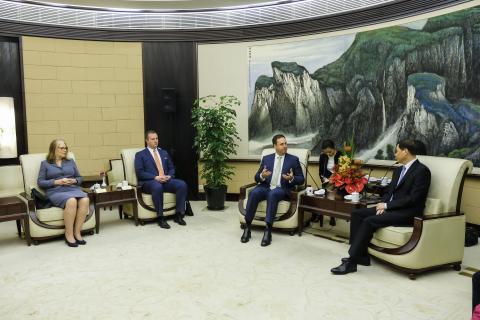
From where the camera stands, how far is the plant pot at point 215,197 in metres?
6.70

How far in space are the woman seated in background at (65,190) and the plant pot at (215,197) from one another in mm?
2079

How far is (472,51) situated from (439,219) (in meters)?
2.35

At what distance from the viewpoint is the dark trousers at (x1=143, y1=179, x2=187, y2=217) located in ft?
18.8

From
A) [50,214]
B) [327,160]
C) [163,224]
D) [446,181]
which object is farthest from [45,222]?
[446,181]

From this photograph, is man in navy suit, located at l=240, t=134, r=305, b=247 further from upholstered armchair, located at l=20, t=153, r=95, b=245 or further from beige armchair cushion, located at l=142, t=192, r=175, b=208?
upholstered armchair, located at l=20, t=153, r=95, b=245

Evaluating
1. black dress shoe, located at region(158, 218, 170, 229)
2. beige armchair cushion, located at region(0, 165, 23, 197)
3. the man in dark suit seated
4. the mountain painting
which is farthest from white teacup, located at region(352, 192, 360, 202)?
beige armchair cushion, located at region(0, 165, 23, 197)

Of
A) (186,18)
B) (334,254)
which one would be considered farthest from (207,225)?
(186,18)

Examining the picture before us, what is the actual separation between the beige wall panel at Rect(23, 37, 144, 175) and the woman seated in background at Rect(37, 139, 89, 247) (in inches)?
69.1

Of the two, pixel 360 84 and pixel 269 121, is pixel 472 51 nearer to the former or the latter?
pixel 360 84

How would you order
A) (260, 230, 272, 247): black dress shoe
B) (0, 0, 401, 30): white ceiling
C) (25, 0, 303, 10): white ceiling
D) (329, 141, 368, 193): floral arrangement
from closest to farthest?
(329, 141, 368, 193): floral arrangement, (260, 230, 272, 247): black dress shoe, (0, 0, 401, 30): white ceiling, (25, 0, 303, 10): white ceiling

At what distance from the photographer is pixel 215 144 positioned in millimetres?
6594

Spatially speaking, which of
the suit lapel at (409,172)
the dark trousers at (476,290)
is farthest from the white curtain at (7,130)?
the dark trousers at (476,290)

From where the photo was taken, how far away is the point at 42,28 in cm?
664

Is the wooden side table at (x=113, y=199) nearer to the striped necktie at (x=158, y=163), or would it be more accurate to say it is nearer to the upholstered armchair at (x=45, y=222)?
the upholstered armchair at (x=45, y=222)
